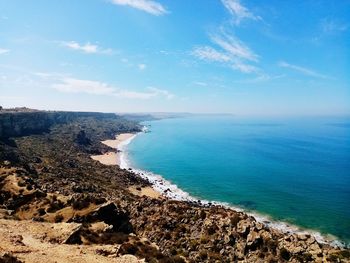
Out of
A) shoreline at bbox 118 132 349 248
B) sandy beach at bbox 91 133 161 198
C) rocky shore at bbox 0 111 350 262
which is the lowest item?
shoreline at bbox 118 132 349 248

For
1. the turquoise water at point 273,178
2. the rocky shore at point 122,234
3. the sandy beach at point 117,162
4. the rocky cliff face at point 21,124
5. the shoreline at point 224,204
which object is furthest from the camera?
the rocky cliff face at point 21,124

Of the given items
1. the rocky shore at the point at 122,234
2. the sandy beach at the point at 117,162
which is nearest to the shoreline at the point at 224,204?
the sandy beach at the point at 117,162

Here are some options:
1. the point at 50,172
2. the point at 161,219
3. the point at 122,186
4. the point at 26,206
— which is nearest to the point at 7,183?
the point at 26,206

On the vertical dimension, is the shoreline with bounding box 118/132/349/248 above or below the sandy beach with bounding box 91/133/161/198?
below

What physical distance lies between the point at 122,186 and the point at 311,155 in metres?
109

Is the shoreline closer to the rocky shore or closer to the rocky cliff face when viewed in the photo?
the rocky shore

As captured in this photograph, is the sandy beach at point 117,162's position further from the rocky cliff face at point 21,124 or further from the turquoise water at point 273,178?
the rocky cliff face at point 21,124

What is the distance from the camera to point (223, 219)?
46.7m

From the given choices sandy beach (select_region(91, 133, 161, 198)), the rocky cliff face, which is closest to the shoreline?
sandy beach (select_region(91, 133, 161, 198))

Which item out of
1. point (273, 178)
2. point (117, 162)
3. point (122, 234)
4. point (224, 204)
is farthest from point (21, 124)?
point (122, 234)

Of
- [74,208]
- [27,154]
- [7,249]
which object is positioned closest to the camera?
[7,249]

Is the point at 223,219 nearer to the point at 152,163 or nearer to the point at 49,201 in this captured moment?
the point at 49,201

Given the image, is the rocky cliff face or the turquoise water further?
the rocky cliff face

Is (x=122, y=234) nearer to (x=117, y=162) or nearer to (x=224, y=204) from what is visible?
(x=224, y=204)
